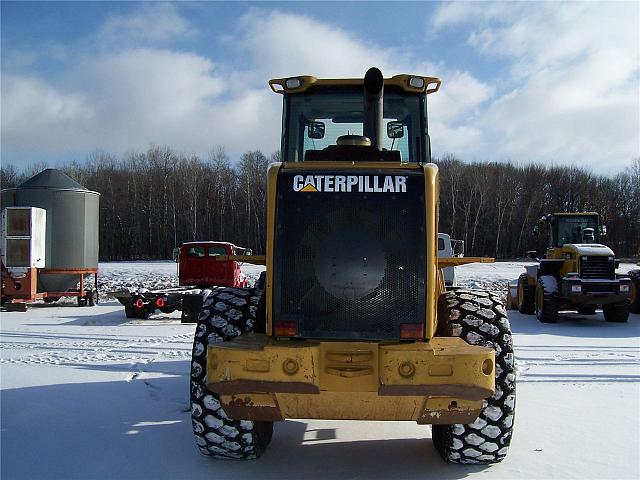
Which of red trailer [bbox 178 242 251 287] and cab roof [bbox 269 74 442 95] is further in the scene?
red trailer [bbox 178 242 251 287]

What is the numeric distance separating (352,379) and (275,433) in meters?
1.73

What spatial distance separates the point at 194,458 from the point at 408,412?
163cm

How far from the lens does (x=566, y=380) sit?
686 centimetres

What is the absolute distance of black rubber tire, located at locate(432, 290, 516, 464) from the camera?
3.91 metres

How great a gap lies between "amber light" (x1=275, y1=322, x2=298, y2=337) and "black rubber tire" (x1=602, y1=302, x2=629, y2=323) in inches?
464

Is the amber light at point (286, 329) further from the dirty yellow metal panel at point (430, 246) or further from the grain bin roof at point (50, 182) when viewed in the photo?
the grain bin roof at point (50, 182)

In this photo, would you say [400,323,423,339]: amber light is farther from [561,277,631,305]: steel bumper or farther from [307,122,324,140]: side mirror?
[561,277,631,305]: steel bumper

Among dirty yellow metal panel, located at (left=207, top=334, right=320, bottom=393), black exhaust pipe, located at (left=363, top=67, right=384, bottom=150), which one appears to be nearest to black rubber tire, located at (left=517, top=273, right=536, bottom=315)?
black exhaust pipe, located at (left=363, top=67, right=384, bottom=150)

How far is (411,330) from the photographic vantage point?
3.67 m

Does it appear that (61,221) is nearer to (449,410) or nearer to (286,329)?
(286,329)

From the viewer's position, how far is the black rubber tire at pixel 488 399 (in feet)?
12.8

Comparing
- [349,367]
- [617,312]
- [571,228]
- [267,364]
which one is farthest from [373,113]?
[571,228]

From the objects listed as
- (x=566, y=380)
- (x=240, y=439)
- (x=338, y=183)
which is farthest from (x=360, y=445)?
(x=566, y=380)

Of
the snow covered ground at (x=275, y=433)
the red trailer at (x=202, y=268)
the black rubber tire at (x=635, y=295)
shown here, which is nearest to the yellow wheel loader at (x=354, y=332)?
the snow covered ground at (x=275, y=433)
